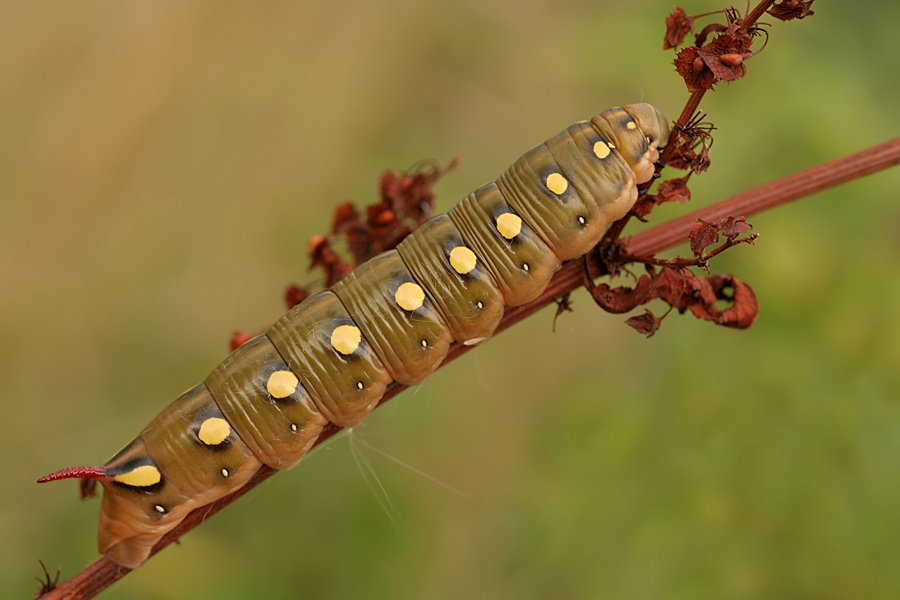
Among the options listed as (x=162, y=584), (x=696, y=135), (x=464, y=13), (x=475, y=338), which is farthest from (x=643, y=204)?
(x=464, y=13)

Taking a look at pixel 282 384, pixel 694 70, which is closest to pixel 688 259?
pixel 694 70

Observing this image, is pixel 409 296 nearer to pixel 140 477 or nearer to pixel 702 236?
pixel 702 236

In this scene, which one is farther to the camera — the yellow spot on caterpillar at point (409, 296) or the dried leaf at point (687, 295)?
the yellow spot on caterpillar at point (409, 296)

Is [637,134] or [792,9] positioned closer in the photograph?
[792,9]

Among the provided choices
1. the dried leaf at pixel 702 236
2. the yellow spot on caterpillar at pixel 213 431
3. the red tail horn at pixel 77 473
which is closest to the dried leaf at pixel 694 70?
the dried leaf at pixel 702 236

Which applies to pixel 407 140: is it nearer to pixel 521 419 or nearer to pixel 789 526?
pixel 521 419

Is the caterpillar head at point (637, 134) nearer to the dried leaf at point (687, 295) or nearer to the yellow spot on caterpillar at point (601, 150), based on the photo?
the yellow spot on caterpillar at point (601, 150)
